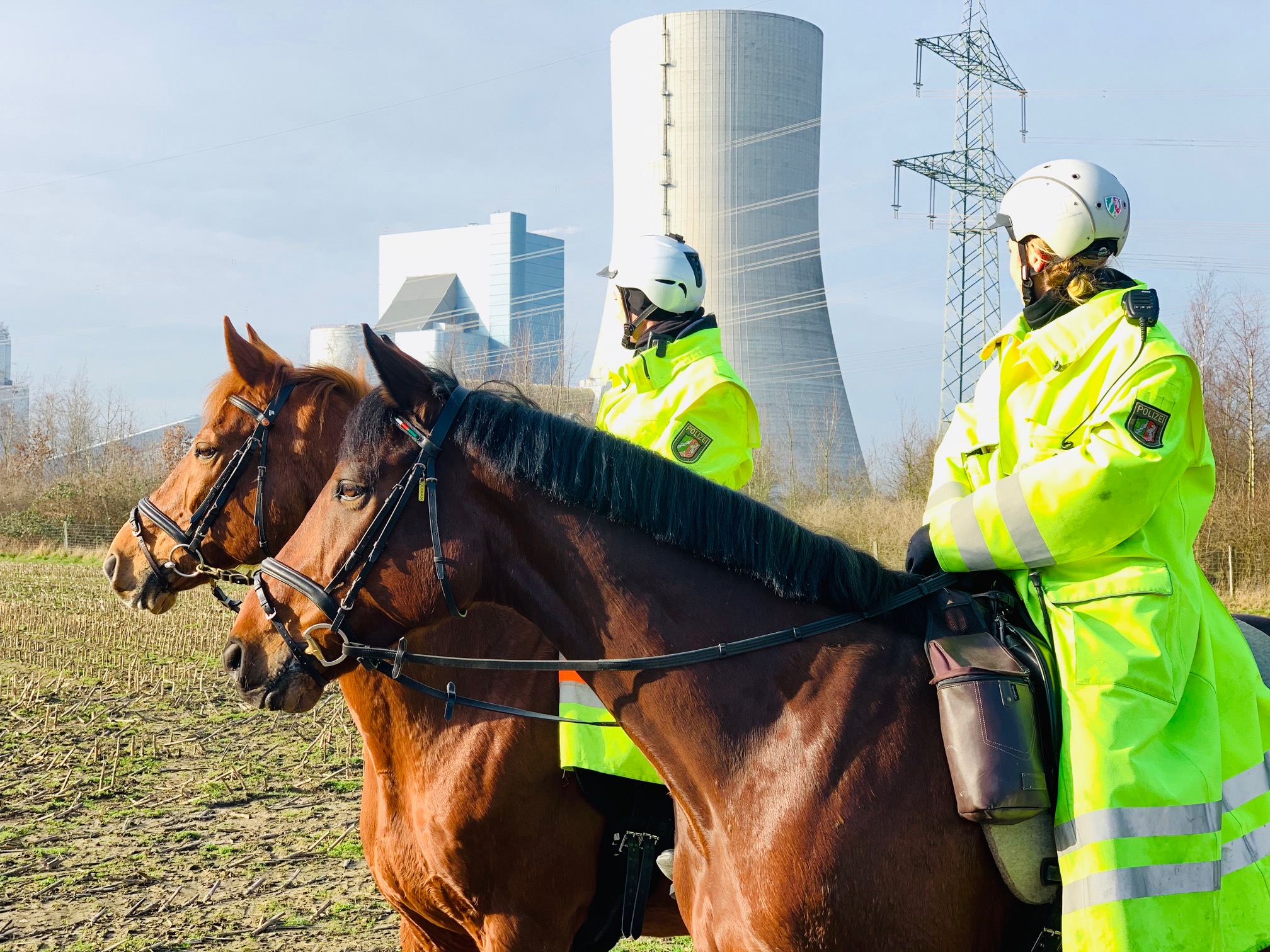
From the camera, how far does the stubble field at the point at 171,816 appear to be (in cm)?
542

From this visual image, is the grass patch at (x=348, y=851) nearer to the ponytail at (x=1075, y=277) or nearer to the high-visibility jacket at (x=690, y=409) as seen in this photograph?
the high-visibility jacket at (x=690, y=409)

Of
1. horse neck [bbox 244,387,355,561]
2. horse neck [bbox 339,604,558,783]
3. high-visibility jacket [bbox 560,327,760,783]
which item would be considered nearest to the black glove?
high-visibility jacket [bbox 560,327,760,783]

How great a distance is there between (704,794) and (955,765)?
2.00ft

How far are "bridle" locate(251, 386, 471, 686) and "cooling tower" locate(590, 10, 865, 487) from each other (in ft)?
83.2

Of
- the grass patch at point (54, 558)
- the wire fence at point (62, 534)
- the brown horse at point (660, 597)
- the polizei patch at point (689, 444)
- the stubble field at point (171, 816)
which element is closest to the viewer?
the brown horse at point (660, 597)

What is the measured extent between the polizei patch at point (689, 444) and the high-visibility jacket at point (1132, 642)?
1.28 metres

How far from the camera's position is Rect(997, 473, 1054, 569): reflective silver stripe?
8.26 feet

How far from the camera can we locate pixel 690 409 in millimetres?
3891

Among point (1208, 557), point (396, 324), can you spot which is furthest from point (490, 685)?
point (396, 324)

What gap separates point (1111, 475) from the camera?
242 centimetres

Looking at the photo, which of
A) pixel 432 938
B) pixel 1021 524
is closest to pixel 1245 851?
pixel 1021 524

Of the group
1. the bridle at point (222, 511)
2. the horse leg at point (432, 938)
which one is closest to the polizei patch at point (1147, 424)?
the horse leg at point (432, 938)

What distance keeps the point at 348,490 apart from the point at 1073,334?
190 cm

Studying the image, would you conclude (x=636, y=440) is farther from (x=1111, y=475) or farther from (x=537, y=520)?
(x=1111, y=475)
